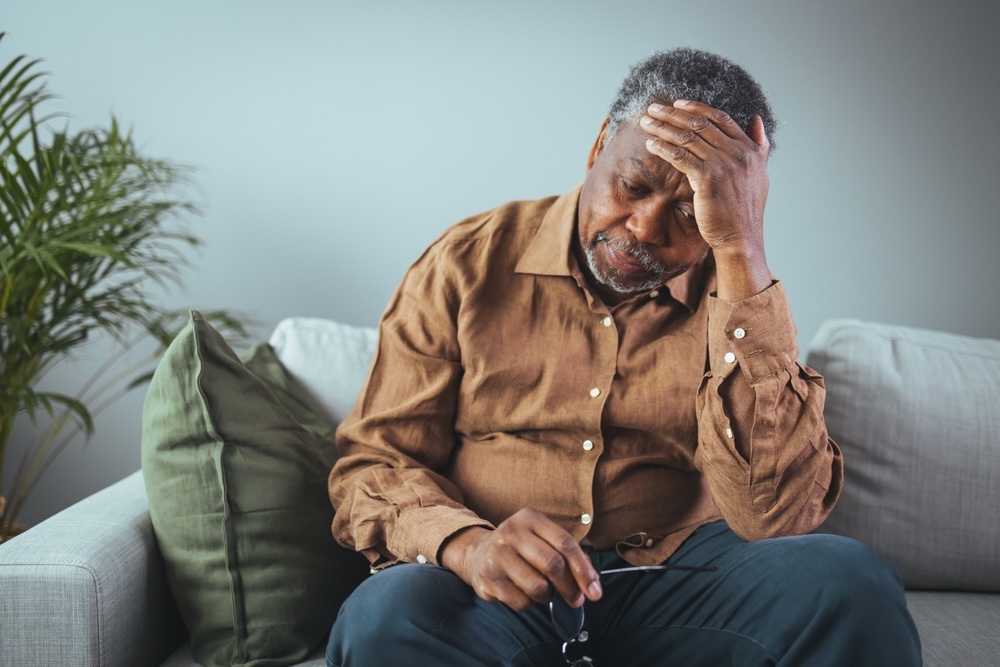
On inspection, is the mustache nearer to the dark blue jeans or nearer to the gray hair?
the gray hair

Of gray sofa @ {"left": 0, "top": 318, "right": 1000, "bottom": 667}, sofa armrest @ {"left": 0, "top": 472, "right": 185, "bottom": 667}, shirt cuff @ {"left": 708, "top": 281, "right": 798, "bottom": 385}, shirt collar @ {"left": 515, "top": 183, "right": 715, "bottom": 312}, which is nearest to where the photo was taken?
sofa armrest @ {"left": 0, "top": 472, "right": 185, "bottom": 667}

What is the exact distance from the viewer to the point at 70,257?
1.83 m

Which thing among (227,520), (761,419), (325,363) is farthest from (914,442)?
(227,520)

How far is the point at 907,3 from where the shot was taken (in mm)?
2129

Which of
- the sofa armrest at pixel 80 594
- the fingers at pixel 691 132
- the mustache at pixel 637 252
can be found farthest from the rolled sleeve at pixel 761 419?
the sofa armrest at pixel 80 594

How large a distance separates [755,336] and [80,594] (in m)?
0.99

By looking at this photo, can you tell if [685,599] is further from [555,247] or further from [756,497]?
[555,247]

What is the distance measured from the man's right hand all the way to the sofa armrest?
0.51 m

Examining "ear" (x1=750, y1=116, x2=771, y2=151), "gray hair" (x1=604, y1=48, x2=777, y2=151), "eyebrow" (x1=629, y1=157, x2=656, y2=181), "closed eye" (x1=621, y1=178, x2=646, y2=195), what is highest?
"gray hair" (x1=604, y1=48, x2=777, y2=151)

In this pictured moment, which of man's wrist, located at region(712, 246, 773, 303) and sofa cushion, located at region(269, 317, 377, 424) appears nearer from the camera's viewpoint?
man's wrist, located at region(712, 246, 773, 303)

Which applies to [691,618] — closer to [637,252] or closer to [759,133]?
[637,252]

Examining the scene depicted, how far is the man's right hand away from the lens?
→ 1.04m

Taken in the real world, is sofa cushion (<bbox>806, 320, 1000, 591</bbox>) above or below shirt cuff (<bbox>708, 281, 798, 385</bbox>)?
below

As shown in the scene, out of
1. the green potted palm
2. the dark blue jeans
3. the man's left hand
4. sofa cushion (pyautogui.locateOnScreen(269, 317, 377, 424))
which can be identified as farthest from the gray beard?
the green potted palm
